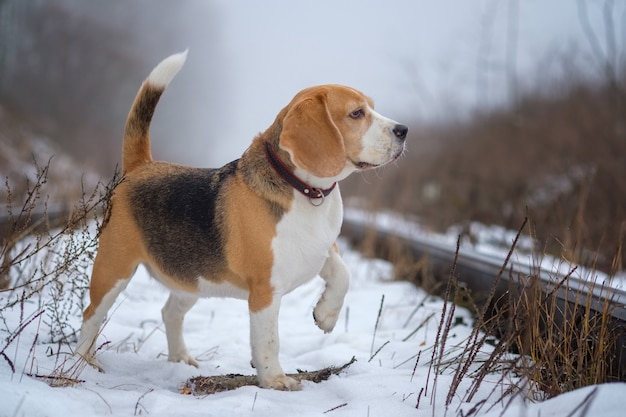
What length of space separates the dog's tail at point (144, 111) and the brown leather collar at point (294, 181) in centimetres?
108

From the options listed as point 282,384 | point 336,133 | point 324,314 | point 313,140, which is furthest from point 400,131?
point 282,384

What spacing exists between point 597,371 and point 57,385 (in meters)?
2.32

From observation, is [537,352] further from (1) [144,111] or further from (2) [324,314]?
(1) [144,111]

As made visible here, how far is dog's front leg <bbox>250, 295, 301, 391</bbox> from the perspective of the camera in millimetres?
2842

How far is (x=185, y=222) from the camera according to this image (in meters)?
3.29

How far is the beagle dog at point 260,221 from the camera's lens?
114 inches

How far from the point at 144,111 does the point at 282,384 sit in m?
2.02

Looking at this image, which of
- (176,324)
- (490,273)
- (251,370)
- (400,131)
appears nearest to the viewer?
(400,131)

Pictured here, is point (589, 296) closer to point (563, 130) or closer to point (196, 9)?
point (563, 130)

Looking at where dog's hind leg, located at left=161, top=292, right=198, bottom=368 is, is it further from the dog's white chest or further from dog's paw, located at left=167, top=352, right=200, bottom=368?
the dog's white chest

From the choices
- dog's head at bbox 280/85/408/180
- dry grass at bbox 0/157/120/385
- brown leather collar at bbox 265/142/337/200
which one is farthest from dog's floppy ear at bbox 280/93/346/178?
dry grass at bbox 0/157/120/385

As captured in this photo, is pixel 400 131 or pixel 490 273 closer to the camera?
pixel 400 131

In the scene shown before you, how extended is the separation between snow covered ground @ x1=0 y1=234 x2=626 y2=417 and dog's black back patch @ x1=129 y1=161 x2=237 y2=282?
630mm

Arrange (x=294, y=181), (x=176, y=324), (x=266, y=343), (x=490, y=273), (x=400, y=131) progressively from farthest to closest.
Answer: (x=490, y=273) → (x=176, y=324) → (x=400, y=131) → (x=294, y=181) → (x=266, y=343)
